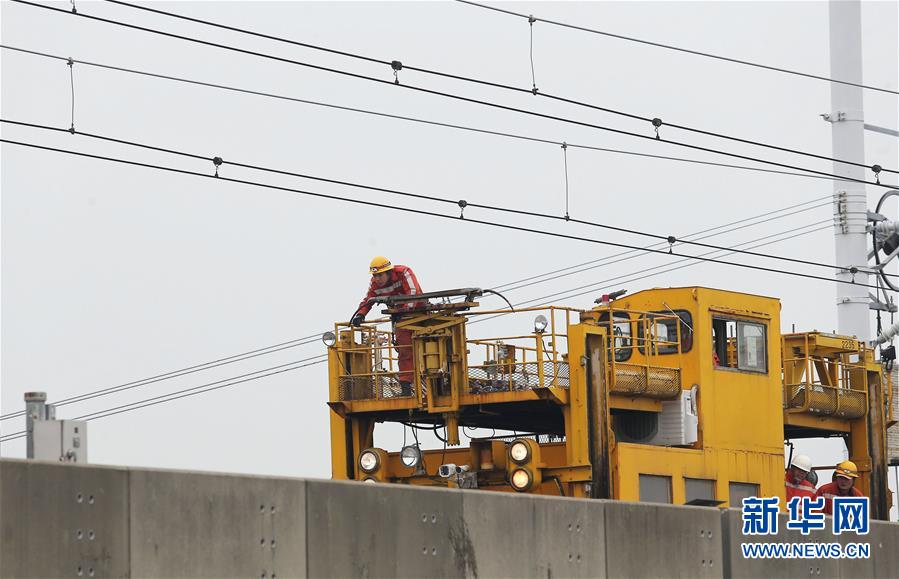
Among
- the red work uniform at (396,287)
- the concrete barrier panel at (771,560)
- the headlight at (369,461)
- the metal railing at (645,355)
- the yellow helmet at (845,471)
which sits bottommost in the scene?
the concrete barrier panel at (771,560)

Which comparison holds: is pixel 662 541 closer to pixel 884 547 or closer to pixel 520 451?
pixel 884 547

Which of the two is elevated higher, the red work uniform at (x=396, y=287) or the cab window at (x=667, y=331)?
the red work uniform at (x=396, y=287)

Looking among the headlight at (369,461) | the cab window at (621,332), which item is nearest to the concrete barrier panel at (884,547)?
the cab window at (621,332)

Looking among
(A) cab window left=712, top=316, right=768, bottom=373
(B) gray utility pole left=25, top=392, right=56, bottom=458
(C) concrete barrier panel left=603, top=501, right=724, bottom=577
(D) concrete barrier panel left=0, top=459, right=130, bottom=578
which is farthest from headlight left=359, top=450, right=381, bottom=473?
(D) concrete barrier panel left=0, top=459, right=130, bottom=578

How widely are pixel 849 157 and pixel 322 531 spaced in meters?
29.2

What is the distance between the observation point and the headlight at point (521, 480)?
69.8 feet

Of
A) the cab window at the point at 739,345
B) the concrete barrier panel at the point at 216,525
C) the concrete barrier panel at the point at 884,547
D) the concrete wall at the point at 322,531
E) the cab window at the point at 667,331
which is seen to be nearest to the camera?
the concrete wall at the point at 322,531

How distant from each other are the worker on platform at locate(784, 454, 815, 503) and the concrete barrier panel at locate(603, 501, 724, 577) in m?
5.47

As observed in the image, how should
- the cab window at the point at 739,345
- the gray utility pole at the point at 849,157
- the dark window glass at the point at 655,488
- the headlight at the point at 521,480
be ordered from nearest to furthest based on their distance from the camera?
1. the headlight at the point at 521,480
2. the dark window glass at the point at 655,488
3. the cab window at the point at 739,345
4. the gray utility pole at the point at 849,157

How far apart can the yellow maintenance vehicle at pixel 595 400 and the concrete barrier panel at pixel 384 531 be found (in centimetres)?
813

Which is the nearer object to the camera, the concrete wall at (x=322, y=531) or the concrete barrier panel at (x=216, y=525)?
the concrete wall at (x=322, y=531)

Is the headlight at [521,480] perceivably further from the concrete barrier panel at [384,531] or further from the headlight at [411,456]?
the concrete barrier panel at [384,531]

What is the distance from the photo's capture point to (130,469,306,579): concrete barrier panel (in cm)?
1084

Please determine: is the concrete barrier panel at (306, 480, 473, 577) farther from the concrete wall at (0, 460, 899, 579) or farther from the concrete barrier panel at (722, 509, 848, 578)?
the concrete barrier panel at (722, 509, 848, 578)
